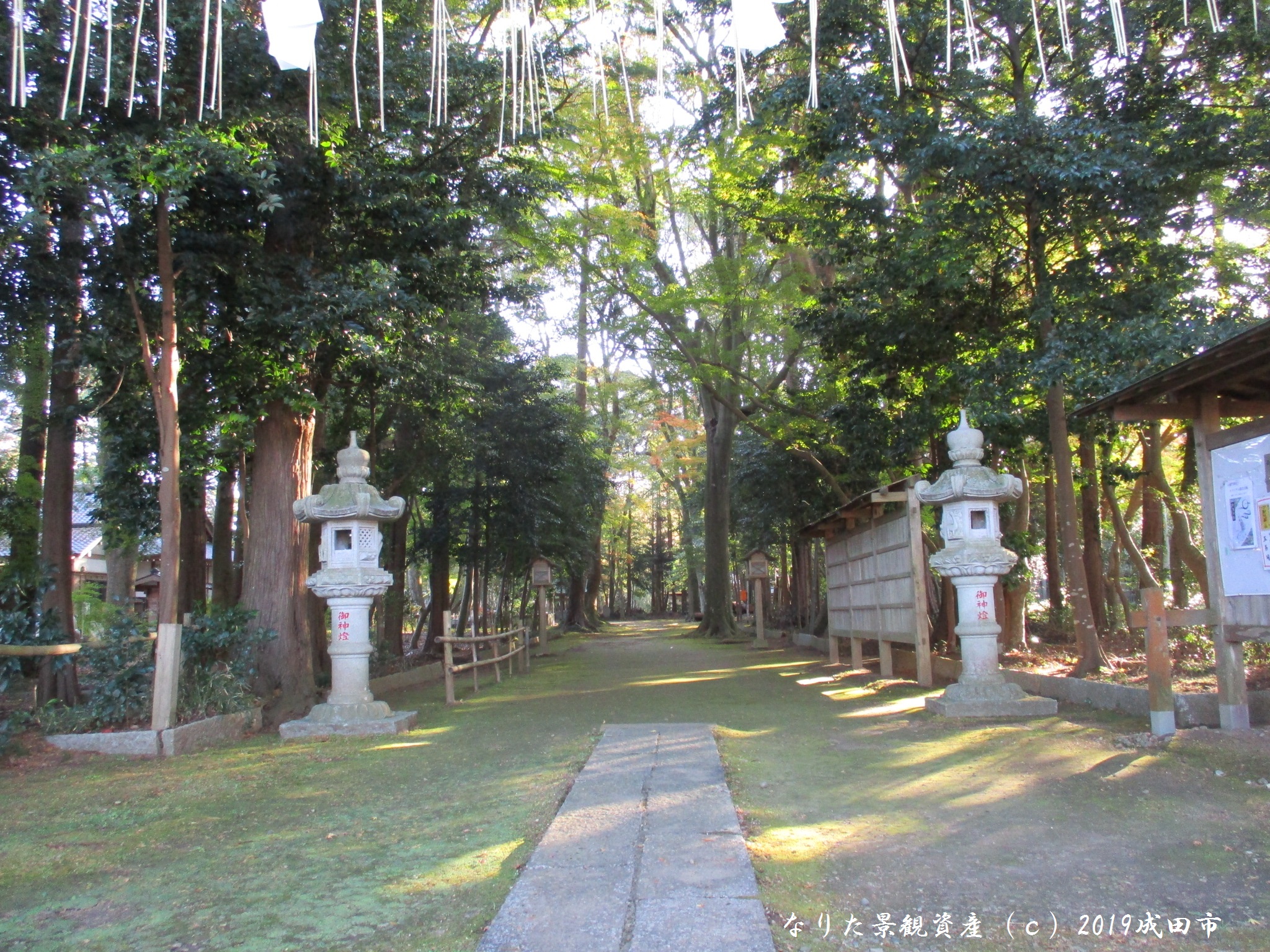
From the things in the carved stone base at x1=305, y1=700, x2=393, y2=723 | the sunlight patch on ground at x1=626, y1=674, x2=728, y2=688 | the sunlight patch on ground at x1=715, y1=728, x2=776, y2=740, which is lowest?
the sunlight patch on ground at x1=626, y1=674, x2=728, y2=688

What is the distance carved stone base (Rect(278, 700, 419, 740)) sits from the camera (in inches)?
313

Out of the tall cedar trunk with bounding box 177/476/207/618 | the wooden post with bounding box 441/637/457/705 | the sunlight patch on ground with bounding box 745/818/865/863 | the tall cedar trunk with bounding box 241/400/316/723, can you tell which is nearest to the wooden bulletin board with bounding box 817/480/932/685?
the sunlight patch on ground with bounding box 745/818/865/863

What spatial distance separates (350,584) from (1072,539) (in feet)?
25.1

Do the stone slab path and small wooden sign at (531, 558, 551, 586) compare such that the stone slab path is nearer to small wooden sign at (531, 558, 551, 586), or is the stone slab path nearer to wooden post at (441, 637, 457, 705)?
wooden post at (441, 637, 457, 705)

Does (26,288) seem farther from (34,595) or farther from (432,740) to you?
(432,740)

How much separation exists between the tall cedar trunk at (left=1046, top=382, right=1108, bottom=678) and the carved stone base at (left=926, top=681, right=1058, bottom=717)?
1721mm

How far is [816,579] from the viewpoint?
2030 centimetres

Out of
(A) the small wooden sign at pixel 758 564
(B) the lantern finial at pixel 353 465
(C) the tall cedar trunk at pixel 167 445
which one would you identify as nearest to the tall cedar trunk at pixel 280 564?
(B) the lantern finial at pixel 353 465

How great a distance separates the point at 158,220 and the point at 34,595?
3684 mm

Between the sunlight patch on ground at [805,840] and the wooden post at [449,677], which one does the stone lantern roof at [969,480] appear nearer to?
the sunlight patch on ground at [805,840]

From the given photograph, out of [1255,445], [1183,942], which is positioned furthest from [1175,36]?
[1183,942]

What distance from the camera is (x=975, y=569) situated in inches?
324

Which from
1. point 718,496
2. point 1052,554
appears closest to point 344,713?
point 1052,554

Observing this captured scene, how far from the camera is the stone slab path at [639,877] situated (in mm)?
3115
